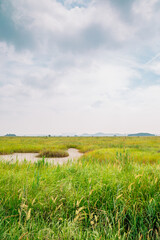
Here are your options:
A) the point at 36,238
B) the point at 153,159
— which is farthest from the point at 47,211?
the point at 153,159

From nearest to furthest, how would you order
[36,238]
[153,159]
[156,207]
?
[36,238] → [156,207] → [153,159]

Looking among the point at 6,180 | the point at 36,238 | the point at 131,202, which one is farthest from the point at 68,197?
the point at 6,180

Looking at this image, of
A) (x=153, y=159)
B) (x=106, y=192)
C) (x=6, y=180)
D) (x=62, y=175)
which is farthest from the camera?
(x=153, y=159)

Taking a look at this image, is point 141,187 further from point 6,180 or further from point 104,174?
point 6,180

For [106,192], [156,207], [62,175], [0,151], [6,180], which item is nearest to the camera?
[156,207]

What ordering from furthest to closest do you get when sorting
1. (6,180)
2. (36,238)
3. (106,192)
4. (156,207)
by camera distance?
1. (6,180)
2. (106,192)
3. (156,207)
4. (36,238)

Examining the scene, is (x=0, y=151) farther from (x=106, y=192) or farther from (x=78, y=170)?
(x=106, y=192)

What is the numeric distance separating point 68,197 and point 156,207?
1.40m

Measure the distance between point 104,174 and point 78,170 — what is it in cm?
68

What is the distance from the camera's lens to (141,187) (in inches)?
117

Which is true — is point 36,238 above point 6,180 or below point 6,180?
below

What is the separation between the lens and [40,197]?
8.96 feet

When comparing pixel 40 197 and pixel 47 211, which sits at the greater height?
pixel 40 197

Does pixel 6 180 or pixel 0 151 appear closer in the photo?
pixel 6 180
